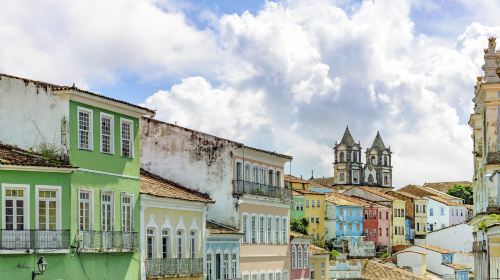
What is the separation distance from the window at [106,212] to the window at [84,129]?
2.07 metres

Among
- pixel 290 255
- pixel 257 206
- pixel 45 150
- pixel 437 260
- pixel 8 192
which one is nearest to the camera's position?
→ pixel 8 192

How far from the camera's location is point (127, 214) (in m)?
37.4

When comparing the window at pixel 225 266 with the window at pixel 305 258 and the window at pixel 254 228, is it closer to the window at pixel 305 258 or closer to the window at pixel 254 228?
the window at pixel 254 228

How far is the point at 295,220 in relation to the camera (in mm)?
118812

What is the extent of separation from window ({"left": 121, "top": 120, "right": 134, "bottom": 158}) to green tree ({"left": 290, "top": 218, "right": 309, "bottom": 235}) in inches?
2917

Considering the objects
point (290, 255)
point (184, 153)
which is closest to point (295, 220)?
point (290, 255)

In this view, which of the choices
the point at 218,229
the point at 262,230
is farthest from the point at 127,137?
the point at 262,230

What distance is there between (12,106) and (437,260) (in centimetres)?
7522

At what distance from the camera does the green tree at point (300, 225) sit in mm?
113125

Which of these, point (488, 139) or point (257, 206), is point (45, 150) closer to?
point (488, 139)

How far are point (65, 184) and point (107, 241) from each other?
3.50m

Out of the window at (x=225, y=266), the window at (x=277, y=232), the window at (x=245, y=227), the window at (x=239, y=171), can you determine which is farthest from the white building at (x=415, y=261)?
the window at (x=225, y=266)

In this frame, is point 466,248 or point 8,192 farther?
point 466,248

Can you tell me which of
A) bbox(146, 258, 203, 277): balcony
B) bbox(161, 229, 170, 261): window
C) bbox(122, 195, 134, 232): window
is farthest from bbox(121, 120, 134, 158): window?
bbox(161, 229, 170, 261): window
